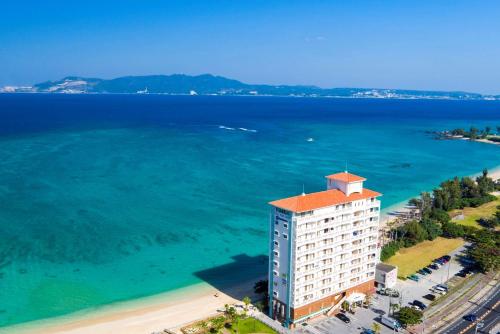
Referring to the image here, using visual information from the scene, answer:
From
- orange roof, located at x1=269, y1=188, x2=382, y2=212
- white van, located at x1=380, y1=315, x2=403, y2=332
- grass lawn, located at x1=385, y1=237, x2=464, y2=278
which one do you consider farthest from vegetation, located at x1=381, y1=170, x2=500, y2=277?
orange roof, located at x1=269, y1=188, x2=382, y2=212

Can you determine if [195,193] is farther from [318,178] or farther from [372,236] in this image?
[372,236]

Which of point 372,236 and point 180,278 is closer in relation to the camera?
point 372,236

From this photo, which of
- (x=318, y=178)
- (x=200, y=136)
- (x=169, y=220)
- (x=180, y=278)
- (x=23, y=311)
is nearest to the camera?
(x=23, y=311)

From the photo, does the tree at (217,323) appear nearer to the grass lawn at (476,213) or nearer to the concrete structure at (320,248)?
the concrete structure at (320,248)

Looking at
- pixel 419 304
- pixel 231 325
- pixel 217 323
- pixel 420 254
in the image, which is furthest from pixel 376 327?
pixel 420 254

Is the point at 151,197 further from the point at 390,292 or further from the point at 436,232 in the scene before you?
the point at 390,292

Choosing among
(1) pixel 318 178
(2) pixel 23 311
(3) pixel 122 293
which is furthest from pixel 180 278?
(1) pixel 318 178

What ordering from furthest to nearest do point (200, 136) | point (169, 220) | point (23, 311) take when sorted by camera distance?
point (200, 136), point (169, 220), point (23, 311)
